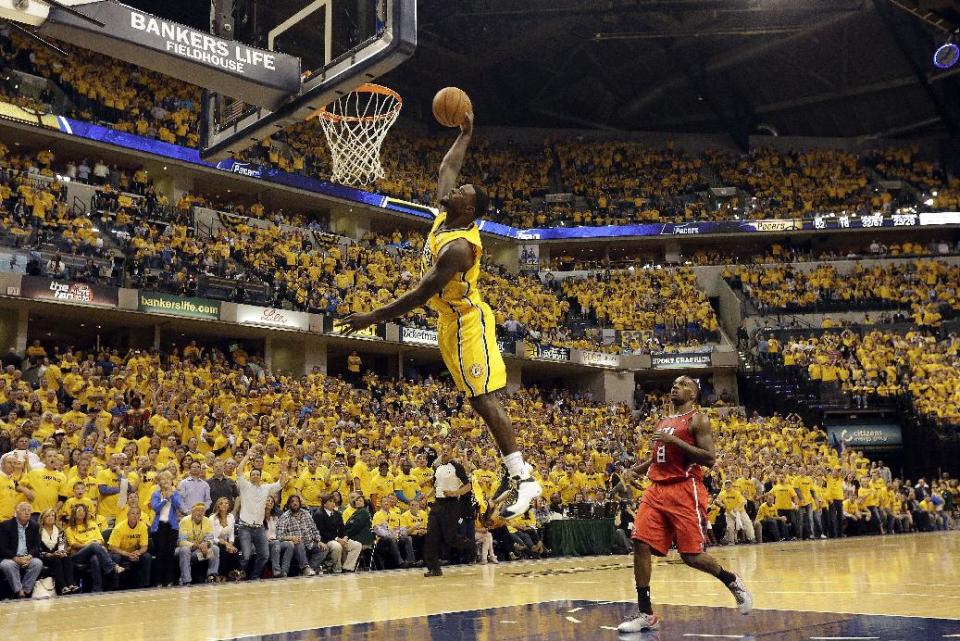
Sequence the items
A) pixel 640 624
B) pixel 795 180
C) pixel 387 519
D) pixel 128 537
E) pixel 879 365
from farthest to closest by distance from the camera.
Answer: pixel 795 180, pixel 879 365, pixel 387 519, pixel 128 537, pixel 640 624

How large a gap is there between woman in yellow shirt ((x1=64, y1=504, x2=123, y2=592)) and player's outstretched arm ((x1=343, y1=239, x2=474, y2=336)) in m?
6.34

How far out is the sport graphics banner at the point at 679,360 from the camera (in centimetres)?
3144

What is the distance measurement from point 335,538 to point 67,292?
9978 millimetres

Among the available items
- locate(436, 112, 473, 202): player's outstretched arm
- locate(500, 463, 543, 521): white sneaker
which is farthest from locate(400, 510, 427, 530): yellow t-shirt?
locate(436, 112, 473, 202): player's outstretched arm

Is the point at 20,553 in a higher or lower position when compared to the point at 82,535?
lower

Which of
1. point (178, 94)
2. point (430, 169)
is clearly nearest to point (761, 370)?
point (430, 169)

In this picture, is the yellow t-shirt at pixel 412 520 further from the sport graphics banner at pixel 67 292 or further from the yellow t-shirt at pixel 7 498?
the sport graphics banner at pixel 67 292

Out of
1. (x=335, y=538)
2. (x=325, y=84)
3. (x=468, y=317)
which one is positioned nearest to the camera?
(x=468, y=317)

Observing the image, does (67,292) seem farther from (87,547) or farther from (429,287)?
(429,287)

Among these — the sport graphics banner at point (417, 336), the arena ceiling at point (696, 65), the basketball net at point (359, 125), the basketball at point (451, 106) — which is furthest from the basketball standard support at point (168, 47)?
the arena ceiling at point (696, 65)

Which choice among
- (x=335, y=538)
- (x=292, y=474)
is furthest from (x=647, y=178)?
(x=335, y=538)

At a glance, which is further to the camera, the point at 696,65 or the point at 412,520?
the point at 696,65

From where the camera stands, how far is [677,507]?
609 centimetres

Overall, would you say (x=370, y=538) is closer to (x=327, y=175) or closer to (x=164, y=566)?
(x=164, y=566)
